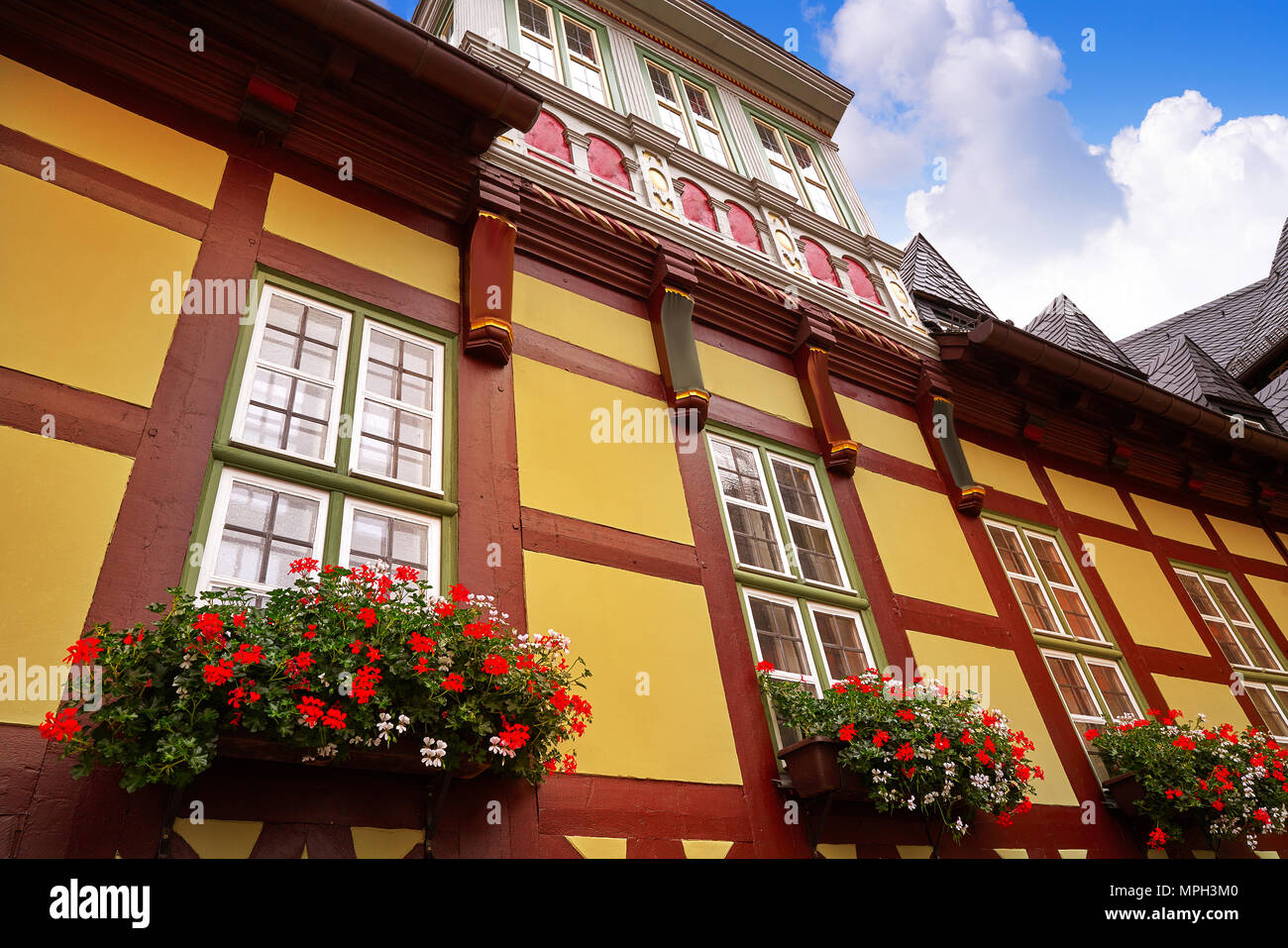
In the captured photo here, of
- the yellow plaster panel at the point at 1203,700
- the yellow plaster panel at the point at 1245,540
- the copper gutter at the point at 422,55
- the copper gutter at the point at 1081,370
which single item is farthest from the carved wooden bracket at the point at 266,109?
the yellow plaster panel at the point at 1245,540

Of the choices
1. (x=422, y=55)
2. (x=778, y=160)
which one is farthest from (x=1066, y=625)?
(x=422, y=55)

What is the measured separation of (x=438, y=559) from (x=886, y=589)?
158 inches

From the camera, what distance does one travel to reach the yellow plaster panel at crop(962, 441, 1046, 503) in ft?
32.1

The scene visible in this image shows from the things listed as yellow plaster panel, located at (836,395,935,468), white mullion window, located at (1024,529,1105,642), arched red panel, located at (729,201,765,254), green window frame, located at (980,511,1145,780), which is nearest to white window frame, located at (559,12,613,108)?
arched red panel, located at (729,201,765,254)

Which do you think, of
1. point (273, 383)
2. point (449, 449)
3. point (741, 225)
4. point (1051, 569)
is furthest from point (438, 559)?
point (1051, 569)

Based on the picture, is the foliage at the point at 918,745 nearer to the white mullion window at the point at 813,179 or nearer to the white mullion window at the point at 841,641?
the white mullion window at the point at 841,641

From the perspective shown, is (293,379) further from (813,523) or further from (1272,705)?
(1272,705)

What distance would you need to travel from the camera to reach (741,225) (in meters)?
9.91

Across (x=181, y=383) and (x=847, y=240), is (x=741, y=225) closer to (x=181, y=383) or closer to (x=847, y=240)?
(x=847, y=240)

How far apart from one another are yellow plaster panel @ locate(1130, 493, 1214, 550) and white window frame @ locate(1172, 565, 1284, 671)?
481mm

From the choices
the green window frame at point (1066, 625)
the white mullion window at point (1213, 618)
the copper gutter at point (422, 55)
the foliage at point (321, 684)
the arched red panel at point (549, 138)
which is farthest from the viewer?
the white mullion window at point (1213, 618)

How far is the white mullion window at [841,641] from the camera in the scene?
22.2 feet

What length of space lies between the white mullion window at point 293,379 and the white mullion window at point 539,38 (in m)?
4.80

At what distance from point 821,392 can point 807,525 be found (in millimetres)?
1558
